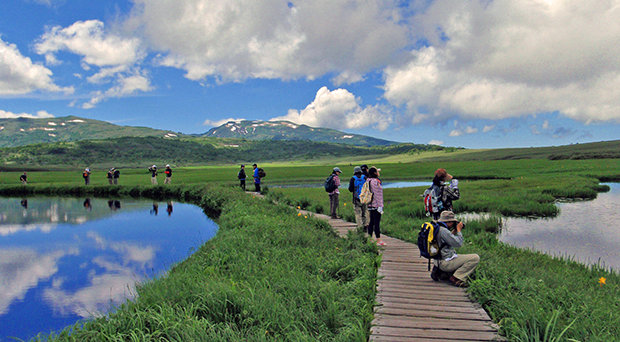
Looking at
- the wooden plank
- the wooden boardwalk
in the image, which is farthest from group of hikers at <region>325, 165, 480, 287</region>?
the wooden plank

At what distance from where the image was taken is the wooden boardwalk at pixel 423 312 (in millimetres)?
5852

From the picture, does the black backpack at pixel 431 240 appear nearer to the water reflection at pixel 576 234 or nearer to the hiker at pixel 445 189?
the hiker at pixel 445 189

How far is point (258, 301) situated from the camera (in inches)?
273

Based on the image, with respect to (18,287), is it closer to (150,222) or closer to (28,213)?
(150,222)

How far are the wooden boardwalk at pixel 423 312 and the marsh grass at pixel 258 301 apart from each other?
32cm

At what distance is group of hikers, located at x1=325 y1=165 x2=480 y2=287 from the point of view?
8.25 metres

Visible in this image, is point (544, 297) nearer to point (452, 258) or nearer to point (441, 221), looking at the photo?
point (452, 258)

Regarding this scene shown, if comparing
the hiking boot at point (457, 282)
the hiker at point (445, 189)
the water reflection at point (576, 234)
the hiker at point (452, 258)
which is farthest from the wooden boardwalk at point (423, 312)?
the water reflection at point (576, 234)

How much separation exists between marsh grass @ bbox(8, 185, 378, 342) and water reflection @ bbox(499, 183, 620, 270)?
902cm

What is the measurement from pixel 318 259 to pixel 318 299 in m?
2.67

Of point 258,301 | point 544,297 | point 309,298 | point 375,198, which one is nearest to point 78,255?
point 375,198

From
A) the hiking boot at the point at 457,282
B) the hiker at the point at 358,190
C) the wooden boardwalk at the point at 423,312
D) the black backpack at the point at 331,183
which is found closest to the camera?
the wooden boardwalk at the point at 423,312

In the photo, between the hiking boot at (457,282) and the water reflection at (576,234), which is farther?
the water reflection at (576,234)

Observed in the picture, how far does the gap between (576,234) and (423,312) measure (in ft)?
49.2
